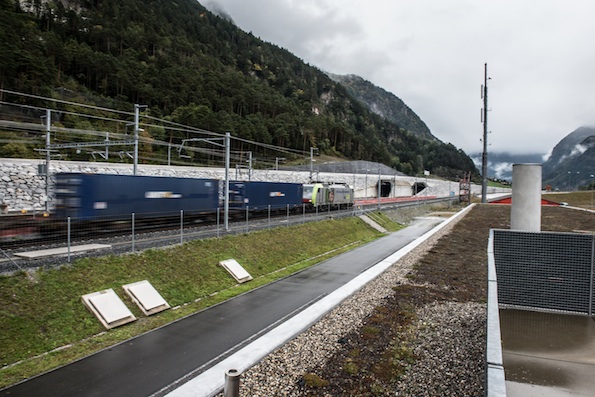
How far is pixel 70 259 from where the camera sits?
12953 millimetres

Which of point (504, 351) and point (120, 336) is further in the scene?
point (120, 336)

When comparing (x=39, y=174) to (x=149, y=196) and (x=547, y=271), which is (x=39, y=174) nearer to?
(x=149, y=196)

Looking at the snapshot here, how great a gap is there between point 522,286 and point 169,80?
9001 centimetres

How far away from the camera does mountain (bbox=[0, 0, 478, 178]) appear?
53656 mm

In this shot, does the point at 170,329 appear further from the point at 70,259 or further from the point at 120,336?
the point at 70,259

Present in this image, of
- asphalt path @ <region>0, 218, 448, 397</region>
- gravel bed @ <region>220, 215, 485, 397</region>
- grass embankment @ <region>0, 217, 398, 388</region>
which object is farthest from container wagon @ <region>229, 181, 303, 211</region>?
gravel bed @ <region>220, 215, 485, 397</region>

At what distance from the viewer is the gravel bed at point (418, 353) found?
6555 millimetres

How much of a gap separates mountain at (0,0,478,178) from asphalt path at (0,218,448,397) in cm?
2019

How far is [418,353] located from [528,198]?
11979 millimetres

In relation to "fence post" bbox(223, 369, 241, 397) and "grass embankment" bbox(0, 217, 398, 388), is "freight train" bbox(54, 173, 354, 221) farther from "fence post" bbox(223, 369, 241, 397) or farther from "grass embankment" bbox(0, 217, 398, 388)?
"fence post" bbox(223, 369, 241, 397)

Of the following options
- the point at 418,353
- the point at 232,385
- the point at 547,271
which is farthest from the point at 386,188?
the point at 232,385

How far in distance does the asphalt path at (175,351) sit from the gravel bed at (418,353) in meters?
2.12

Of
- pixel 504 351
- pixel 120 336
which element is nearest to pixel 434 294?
pixel 504 351

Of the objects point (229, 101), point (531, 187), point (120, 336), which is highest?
point (229, 101)
